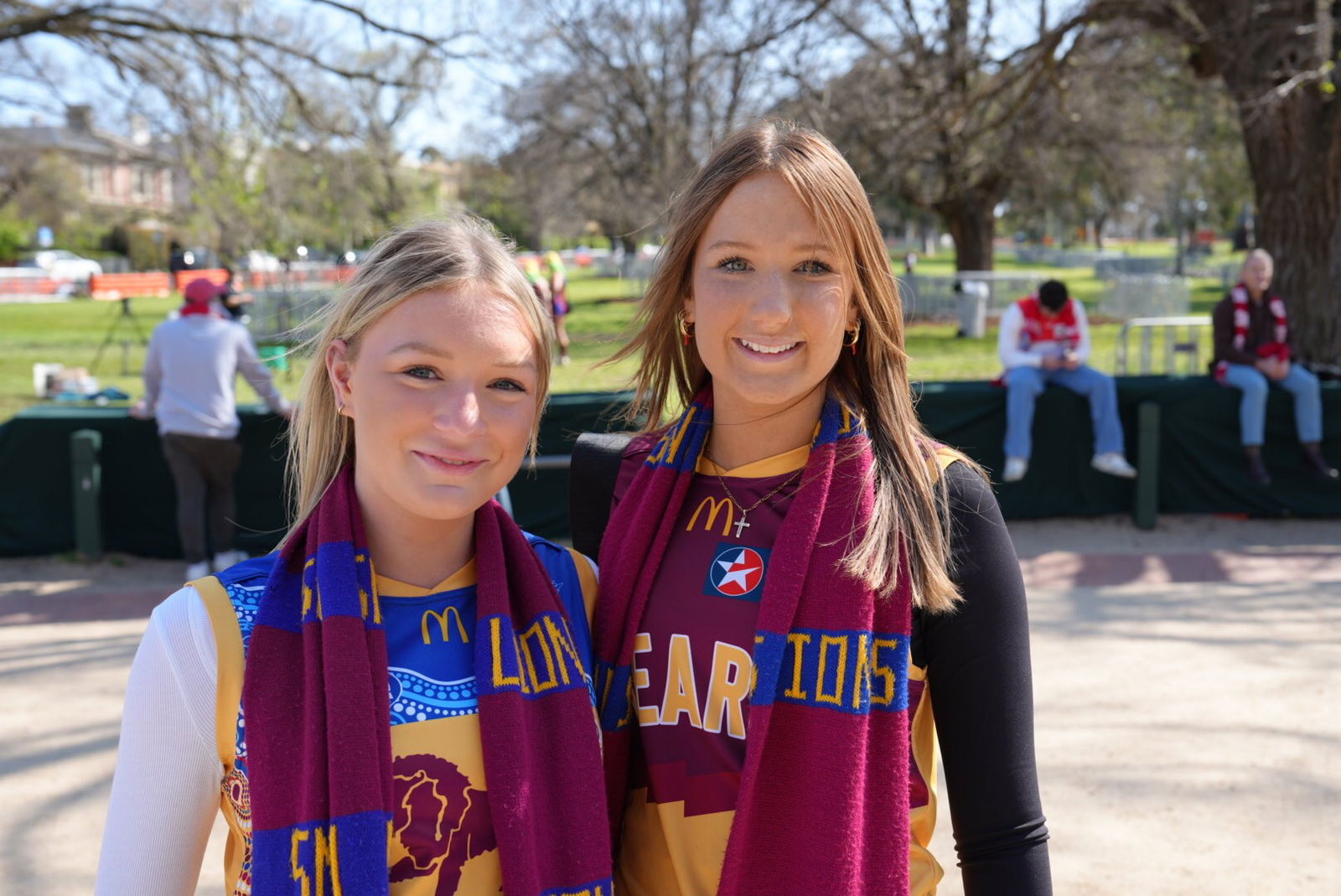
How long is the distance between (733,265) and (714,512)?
0.39 metres

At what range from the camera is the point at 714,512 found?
1.87m

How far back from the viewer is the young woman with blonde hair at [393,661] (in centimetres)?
Answer: 144

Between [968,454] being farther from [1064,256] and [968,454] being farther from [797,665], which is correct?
[1064,256]

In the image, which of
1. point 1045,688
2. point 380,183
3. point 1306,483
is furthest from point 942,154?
point 1045,688

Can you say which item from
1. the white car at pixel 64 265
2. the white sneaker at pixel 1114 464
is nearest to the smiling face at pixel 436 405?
the white sneaker at pixel 1114 464

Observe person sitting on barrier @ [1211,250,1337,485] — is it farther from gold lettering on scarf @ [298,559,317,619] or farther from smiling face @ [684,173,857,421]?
gold lettering on scarf @ [298,559,317,619]

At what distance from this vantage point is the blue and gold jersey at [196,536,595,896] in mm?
1480

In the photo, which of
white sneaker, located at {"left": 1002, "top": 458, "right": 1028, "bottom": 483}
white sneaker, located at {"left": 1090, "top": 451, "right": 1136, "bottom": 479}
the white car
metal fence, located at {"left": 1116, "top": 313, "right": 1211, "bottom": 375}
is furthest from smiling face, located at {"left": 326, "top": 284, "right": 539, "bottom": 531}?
the white car

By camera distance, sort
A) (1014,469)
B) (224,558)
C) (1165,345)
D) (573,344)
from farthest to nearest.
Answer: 1. (573,344)
2. (1165,345)
3. (1014,469)
4. (224,558)

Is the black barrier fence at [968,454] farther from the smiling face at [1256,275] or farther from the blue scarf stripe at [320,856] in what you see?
the blue scarf stripe at [320,856]

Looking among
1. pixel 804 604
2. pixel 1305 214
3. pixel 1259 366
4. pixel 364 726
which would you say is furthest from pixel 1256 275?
pixel 364 726

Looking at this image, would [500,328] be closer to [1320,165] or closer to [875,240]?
[875,240]

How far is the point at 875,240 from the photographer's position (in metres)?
1.81

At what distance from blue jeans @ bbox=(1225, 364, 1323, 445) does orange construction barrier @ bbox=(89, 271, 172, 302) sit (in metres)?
37.6
